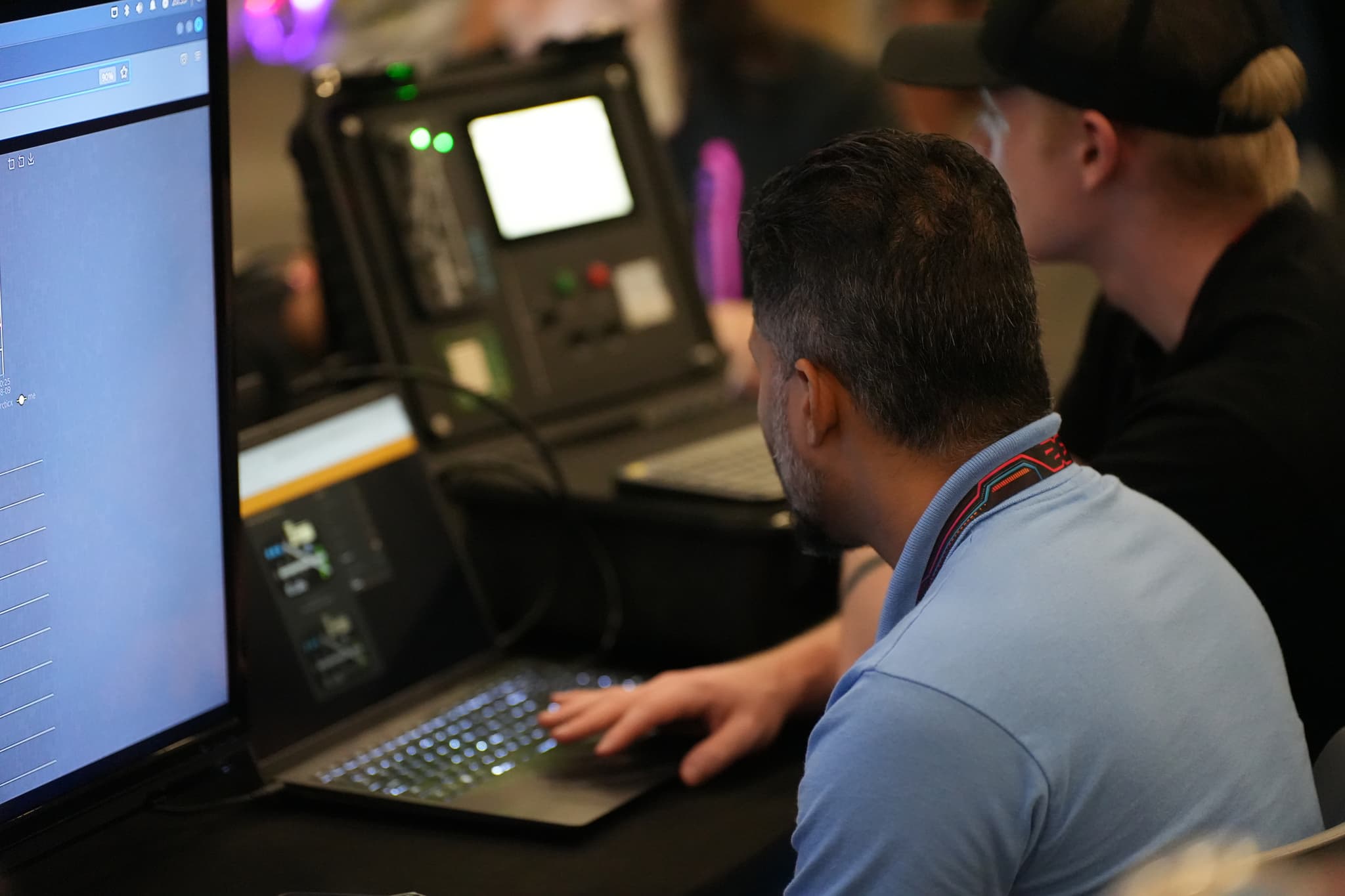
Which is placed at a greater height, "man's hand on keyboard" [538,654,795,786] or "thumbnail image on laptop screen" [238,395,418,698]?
"thumbnail image on laptop screen" [238,395,418,698]

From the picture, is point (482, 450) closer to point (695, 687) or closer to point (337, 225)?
point (337, 225)

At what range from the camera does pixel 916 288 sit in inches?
34.2

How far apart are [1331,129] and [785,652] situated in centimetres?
570

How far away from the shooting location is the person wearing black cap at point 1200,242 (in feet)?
3.86

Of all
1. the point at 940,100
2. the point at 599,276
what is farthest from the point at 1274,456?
the point at 940,100

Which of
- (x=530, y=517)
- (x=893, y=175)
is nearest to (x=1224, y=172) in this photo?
(x=893, y=175)

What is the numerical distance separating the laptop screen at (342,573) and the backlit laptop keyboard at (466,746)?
0.06 m

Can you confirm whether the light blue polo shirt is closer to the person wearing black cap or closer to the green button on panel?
the person wearing black cap

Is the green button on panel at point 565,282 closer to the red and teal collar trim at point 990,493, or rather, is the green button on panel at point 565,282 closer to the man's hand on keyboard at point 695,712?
the man's hand on keyboard at point 695,712

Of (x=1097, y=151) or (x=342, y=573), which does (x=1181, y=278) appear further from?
(x=342, y=573)

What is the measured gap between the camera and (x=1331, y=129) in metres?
6.06

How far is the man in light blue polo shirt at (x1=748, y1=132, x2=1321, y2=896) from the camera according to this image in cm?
77

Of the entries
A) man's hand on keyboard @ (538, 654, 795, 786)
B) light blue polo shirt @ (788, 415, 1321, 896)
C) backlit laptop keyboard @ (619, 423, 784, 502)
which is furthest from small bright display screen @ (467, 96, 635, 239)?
light blue polo shirt @ (788, 415, 1321, 896)

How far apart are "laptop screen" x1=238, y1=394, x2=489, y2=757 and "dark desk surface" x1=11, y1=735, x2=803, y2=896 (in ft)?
0.35
